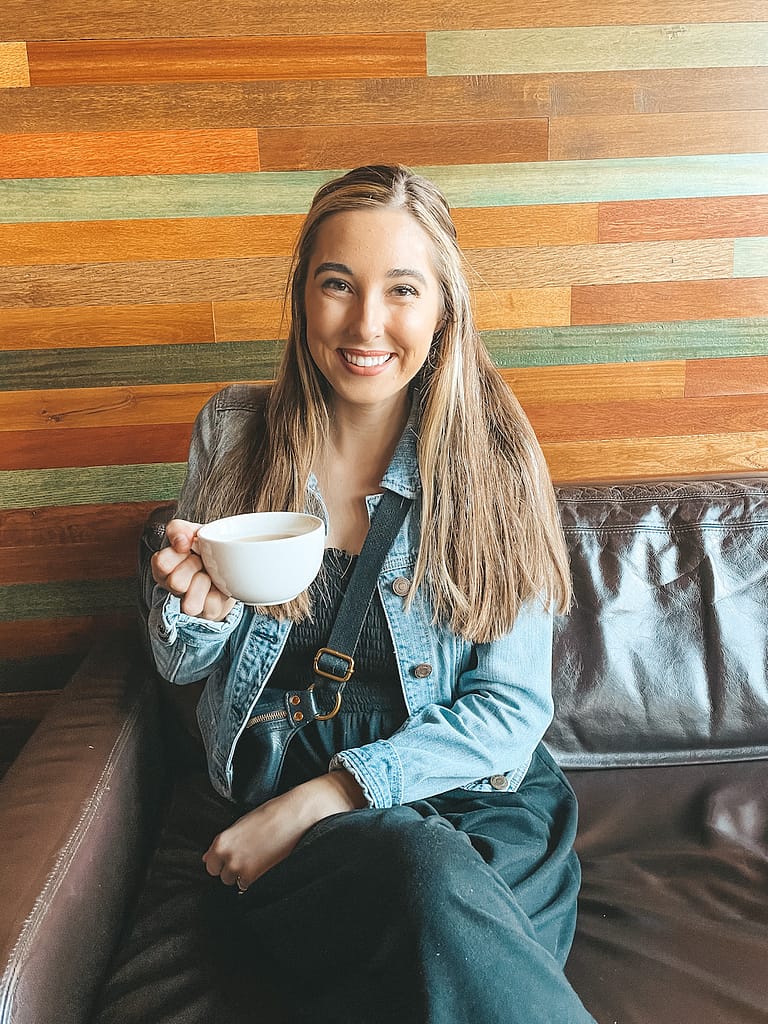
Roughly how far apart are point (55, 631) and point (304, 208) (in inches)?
39.4

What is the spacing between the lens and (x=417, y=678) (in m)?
1.36

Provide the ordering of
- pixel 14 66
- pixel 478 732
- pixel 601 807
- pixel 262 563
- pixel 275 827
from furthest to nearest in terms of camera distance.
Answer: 1. pixel 14 66
2. pixel 601 807
3. pixel 478 732
4. pixel 275 827
5. pixel 262 563

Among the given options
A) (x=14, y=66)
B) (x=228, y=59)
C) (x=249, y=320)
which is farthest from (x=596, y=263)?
(x=14, y=66)

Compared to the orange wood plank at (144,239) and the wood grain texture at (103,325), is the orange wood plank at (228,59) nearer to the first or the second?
the orange wood plank at (144,239)

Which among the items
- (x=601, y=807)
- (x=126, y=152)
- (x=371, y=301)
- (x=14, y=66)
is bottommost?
(x=601, y=807)

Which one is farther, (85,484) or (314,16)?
(85,484)

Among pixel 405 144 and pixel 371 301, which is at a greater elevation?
pixel 405 144

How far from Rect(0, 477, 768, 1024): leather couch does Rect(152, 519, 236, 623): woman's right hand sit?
38 cm

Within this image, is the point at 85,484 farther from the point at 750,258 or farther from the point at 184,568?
the point at 750,258

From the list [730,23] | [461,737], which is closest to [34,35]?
[730,23]

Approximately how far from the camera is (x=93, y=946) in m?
1.18

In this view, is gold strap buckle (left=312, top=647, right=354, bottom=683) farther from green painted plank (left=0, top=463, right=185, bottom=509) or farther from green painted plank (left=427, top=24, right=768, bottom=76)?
green painted plank (left=427, top=24, right=768, bottom=76)

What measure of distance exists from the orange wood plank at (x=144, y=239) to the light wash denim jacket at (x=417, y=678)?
0.57 meters

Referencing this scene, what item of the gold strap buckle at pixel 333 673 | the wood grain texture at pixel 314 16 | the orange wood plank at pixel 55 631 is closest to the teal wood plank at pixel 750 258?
the wood grain texture at pixel 314 16
